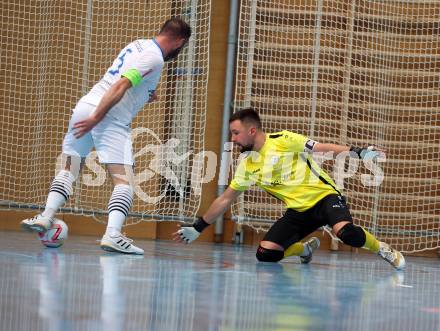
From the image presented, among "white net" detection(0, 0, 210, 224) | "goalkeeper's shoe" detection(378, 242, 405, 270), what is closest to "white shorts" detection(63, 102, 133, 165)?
"goalkeeper's shoe" detection(378, 242, 405, 270)

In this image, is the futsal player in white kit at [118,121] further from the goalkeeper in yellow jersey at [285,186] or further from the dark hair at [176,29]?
the goalkeeper in yellow jersey at [285,186]

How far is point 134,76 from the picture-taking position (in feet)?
19.6

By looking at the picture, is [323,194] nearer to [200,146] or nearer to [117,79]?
[117,79]

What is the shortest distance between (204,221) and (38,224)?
3.80ft

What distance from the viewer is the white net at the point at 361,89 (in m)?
9.73

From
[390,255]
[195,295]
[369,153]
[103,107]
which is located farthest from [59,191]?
[195,295]

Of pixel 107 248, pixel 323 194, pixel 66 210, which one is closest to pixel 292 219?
pixel 323 194

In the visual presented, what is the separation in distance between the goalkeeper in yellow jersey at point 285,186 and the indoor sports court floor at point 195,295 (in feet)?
1.03

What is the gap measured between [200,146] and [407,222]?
242 centimetres

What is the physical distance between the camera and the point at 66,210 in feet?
29.6

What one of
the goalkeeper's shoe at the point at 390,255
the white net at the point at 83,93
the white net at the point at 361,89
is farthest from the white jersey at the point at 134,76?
the white net at the point at 361,89

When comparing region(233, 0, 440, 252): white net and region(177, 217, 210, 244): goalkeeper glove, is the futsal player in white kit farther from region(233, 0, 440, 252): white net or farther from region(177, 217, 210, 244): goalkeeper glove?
region(233, 0, 440, 252): white net

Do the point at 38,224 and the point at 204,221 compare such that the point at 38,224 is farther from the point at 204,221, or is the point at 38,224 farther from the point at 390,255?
the point at 390,255

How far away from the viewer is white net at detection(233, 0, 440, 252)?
383 inches
